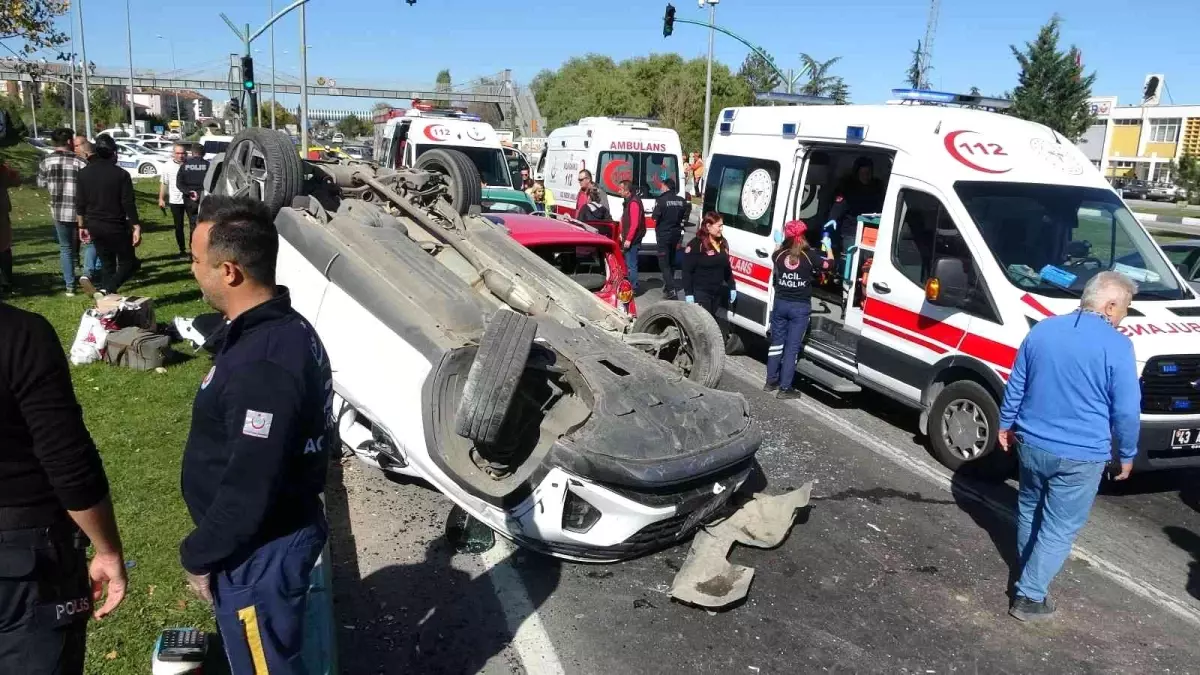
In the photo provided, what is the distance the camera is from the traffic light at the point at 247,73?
70.1 feet

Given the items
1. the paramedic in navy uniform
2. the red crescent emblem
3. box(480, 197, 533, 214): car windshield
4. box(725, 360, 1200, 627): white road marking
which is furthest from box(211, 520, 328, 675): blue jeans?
box(480, 197, 533, 214): car windshield

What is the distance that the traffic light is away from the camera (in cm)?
2138

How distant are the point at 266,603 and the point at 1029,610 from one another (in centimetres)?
378

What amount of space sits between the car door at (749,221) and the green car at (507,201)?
13.5 ft

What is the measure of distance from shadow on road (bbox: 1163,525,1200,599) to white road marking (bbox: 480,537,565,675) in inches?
145

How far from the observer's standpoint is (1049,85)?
24234 millimetres

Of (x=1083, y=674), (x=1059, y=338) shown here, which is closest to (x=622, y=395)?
(x=1059, y=338)

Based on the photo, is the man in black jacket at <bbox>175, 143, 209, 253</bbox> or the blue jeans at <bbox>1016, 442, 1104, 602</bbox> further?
the man in black jacket at <bbox>175, 143, 209, 253</bbox>

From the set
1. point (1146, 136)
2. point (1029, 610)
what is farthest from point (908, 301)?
point (1146, 136)

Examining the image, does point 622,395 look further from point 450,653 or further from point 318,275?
point 318,275

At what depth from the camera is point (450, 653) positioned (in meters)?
3.80

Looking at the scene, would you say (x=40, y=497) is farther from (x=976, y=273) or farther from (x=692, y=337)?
(x=976, y=273)

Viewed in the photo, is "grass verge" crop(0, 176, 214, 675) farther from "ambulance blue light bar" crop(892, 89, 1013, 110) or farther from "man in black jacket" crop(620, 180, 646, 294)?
"ambulance blue light bar" crop(892, 89, 1013, 110)

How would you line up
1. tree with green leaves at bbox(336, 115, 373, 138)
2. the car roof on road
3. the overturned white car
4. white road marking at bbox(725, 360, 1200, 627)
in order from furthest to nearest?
tree with green leaves at bbox(336, 115, 373, 138) → the car roof on road → white road marking at bbox(725, 360, 1200, 627) → the overturned white car
